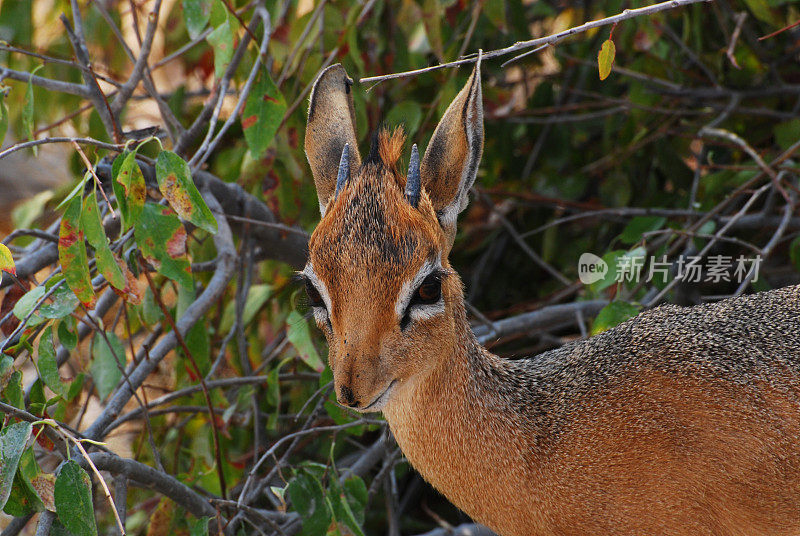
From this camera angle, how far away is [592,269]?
10.4ft

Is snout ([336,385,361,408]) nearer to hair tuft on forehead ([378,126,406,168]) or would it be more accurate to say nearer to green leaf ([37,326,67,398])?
hair tuft on forehead ([378,126,406,168])

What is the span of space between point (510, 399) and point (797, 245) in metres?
1.57

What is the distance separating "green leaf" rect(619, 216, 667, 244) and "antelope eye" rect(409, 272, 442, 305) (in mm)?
1334

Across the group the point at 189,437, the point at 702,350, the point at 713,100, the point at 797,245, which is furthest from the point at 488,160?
the point at 702,350

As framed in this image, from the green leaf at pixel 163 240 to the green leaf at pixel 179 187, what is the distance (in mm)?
160

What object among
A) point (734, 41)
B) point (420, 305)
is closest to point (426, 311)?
point (420, 305)

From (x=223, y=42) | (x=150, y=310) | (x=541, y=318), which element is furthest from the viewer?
(x=541, y=318)

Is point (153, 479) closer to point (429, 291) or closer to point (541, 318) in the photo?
point (429, 291)

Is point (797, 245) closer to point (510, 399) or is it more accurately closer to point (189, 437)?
point (510, 399)

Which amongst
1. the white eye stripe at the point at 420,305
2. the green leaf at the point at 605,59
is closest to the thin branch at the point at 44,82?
the white eye stripe at the point at 420,305

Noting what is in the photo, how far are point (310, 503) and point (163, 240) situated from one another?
943 mm

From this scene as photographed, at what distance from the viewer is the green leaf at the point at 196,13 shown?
264cm

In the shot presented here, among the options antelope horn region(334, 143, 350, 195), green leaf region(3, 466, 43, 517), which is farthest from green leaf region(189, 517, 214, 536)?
antelope horn region(334, 143, 350, 195)

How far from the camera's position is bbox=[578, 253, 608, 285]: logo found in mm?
2912
